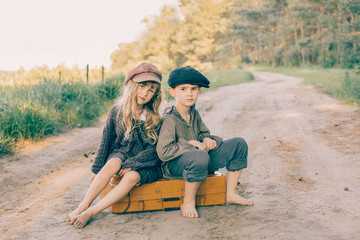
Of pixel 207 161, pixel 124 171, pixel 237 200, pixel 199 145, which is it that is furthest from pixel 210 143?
pixel 124 171

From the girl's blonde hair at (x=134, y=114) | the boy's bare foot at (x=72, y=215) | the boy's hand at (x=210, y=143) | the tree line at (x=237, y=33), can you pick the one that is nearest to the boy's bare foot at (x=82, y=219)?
the boy's bare foot at (x=72, y=215)

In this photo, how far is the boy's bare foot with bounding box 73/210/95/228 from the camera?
3.08m

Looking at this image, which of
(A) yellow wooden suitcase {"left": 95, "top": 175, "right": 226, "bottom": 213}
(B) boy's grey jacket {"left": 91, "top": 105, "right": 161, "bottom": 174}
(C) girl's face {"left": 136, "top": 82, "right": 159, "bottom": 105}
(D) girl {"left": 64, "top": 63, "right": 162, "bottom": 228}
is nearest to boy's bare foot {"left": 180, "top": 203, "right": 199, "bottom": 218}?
(A) yellow wooden suitcase {"left": 95, "top": 175, "right": 226, "bottom": 213}

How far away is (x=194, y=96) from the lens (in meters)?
3.48

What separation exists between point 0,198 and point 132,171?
182 centimetres

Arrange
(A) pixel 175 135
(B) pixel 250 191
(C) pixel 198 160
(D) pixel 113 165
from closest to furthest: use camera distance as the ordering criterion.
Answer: (C) pixel 198 160 < (D) pixel 113 165 < (A) pixel 175 135 < (B) pixel 250 191

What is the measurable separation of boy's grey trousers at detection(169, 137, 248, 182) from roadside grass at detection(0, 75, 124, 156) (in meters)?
3.71

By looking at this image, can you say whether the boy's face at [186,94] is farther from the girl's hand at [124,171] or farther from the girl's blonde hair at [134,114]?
the girl's hand at [124,171]

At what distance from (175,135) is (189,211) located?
2.38 ft

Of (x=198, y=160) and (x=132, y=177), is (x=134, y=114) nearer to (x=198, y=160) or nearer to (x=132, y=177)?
(x=132, y=177)

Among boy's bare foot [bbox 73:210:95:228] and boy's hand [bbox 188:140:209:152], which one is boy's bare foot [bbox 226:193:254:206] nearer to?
boy's hand [bbox 188:140:209:152]

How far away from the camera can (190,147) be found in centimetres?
338

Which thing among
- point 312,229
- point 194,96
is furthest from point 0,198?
point 312,229

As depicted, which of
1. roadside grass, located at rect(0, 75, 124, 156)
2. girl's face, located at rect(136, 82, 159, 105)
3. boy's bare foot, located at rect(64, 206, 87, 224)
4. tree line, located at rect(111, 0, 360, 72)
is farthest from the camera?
tree line, located at rect(111, 0, 360, 72)
